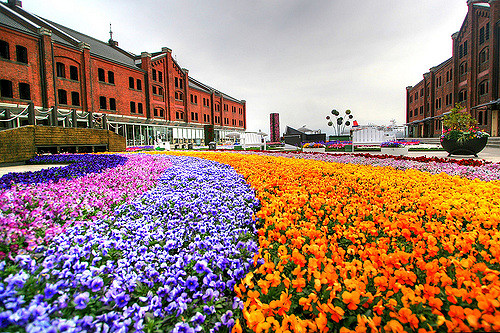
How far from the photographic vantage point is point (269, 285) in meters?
1.57

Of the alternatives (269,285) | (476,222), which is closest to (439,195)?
(476,222)

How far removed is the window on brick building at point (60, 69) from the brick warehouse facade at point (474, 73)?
4283 centimetres

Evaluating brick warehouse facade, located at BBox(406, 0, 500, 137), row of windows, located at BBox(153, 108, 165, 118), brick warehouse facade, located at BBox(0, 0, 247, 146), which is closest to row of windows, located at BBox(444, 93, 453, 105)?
brick warehouse facade, located at BBox(406, 0, 500, 137)

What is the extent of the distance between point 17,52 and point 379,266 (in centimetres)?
3068

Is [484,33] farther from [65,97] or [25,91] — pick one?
[25,91]

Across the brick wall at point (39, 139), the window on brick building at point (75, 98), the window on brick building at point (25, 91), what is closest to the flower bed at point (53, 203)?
the brick wall at point (39, 139)

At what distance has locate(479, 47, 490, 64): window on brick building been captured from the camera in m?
27.2

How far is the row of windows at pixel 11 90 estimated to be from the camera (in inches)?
812

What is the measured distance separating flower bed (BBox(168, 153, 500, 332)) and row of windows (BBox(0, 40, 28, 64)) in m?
28.4

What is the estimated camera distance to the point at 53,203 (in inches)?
125

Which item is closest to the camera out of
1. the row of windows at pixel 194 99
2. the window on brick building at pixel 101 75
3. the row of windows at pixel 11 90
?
the row of windows at pixel 11 90

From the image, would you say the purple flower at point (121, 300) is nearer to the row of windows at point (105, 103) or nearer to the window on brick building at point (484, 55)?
the row of windows at point (105, 103)

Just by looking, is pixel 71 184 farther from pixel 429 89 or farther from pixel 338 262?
pixel 429 89

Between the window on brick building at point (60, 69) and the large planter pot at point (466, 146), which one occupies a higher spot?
the window on brick building at point (60, 69)
